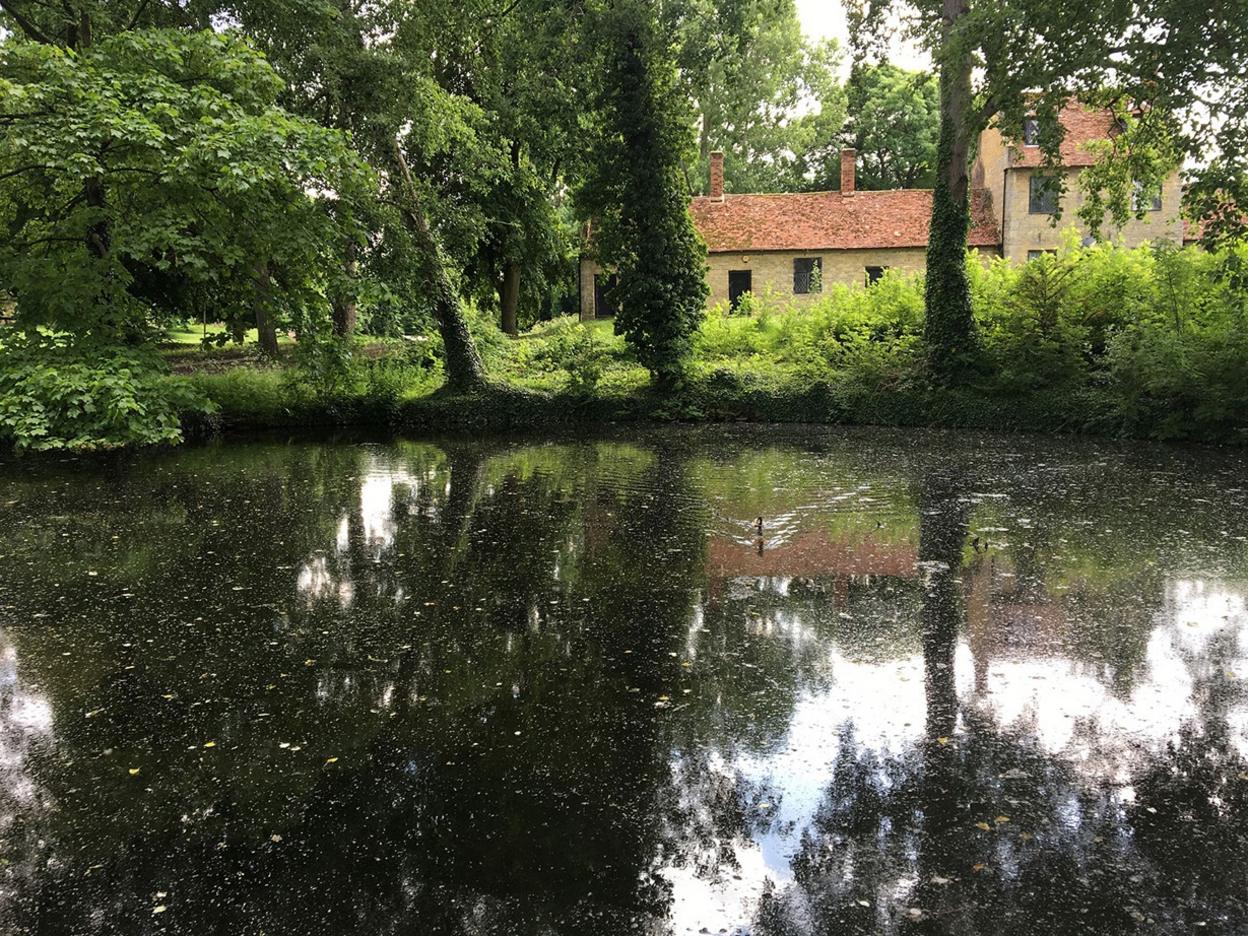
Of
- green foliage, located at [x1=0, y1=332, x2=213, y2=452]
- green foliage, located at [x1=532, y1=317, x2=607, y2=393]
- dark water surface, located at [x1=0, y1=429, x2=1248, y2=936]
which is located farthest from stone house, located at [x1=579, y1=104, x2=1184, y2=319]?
dark water surface, located at [x1=0, y1=429, x2=1248, y2=936]

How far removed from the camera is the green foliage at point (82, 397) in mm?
10562

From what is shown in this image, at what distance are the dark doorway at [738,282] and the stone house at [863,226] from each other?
0.04 metres

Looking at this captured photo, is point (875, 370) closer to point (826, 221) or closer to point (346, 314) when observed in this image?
point (346, 314)

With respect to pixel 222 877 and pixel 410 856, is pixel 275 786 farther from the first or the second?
pixel 410 856

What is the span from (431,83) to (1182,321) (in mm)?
14855

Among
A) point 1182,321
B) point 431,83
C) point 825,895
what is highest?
point 431,83

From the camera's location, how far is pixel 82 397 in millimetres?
10688

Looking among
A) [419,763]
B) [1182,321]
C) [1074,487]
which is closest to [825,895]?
[419,763]

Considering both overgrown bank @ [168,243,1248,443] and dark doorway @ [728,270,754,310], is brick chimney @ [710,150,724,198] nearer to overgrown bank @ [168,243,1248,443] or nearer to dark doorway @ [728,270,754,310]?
dark doorway @ [728,270,754,310]

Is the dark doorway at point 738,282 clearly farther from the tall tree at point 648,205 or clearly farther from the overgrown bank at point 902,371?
the tall tree at point 648,205

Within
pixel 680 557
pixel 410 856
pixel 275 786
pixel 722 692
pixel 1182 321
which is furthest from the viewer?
pixel 1182 321

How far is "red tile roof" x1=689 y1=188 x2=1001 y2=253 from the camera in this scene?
3198 centimetres

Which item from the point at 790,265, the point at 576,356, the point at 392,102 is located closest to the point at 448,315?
the point at 576,356

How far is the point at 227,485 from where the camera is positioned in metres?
12.3
